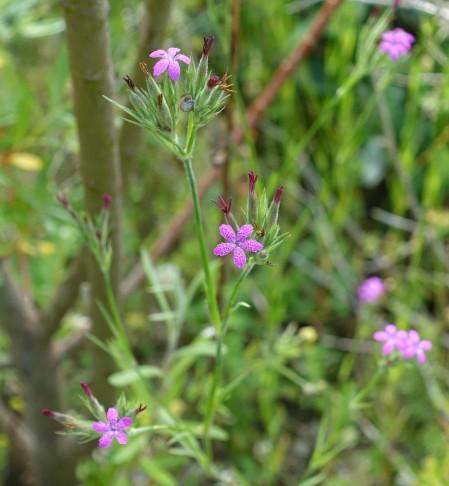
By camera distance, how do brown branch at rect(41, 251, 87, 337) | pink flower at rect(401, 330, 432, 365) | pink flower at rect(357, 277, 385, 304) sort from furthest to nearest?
pink flower at rect(357, 277, 385, 304), brown branch at rect(41, 251, 87, 337), pink flower at rect(401, 330, 432, 365)

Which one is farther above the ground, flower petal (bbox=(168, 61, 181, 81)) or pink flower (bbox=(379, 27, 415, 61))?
flower petal (bbox=(168, 61, 181, 81))

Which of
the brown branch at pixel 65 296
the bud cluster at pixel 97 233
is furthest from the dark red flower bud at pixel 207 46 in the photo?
the brown branch at pixel 65 296

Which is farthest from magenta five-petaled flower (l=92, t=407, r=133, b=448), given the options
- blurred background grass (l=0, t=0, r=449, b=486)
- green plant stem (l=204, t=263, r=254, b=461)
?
blurred background grass (l=0, t=0, r=449, b=486)

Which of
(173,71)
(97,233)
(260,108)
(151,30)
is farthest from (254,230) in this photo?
(260,108)

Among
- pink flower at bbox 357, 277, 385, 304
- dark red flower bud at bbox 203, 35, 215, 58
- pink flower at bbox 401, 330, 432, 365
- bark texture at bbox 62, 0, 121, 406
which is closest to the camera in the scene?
dark red flower bud at bbox 203, 35, 215, 58

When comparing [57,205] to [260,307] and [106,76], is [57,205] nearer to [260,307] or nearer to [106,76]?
[106,76]

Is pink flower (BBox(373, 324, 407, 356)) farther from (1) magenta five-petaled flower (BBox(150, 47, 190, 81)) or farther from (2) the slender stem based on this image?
(1) magenta five-petaled flower (BBox(150, 47, 190, 81))
